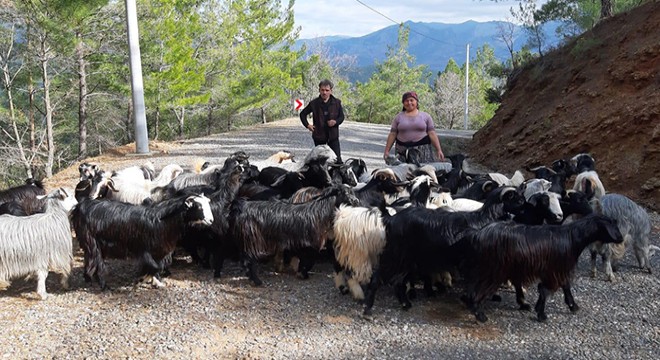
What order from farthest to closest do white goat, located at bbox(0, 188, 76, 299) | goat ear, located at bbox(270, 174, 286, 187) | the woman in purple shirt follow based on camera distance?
the woman in purple shirt → goat ear, located at bbox(270, 174, 286, 187) → white goat, located at bbox(0, 188, 76, 299)

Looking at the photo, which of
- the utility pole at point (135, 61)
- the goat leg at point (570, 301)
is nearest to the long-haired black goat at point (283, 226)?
the goat leg at point (570, 301)

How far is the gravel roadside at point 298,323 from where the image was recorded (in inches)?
168

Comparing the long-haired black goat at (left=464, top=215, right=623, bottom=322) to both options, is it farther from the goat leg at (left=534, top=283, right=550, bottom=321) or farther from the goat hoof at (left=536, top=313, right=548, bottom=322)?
the goat hoof at (left=536, top=313, right=548, bottom=322)

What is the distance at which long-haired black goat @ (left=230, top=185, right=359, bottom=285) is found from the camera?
5520 millimetres

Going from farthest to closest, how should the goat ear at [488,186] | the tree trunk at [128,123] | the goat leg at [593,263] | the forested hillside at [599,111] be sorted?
1. the tree trunk at [128,123]
2. the forested hillside at [599,111]
3. the goat ear at [488,186]
4. the goat leg at [593,263]

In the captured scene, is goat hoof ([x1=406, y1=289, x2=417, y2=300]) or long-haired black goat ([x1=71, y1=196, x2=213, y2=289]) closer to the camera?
goat hoof ([x1=406, y1=289, x2=417, y2=300])

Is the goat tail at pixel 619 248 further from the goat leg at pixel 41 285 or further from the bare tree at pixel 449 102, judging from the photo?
the bare tree at pixel 449 102

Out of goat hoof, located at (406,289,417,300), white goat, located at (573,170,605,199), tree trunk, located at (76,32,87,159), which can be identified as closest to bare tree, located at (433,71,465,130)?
tree trunk, located at (76,32,87,159)

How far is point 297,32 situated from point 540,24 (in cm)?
1477

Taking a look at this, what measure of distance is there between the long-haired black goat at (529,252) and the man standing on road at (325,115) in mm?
3430

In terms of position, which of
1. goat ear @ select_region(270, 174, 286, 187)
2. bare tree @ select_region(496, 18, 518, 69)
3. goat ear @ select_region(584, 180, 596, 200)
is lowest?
goat ear @ select_region(584, 180, 596, 200)

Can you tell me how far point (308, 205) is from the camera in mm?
5629

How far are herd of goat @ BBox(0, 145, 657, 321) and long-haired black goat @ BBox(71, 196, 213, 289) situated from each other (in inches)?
0.4

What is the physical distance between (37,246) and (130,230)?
867 millimetres
